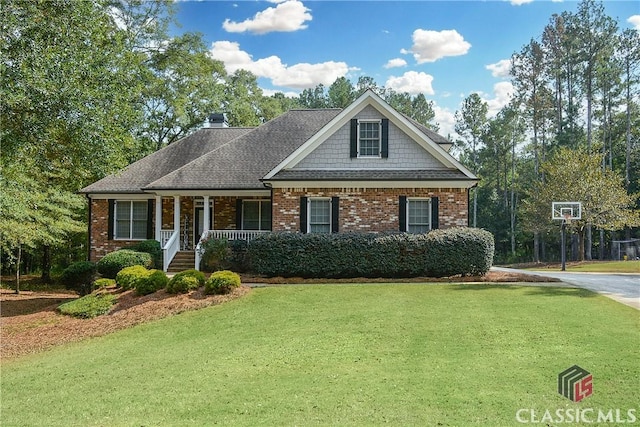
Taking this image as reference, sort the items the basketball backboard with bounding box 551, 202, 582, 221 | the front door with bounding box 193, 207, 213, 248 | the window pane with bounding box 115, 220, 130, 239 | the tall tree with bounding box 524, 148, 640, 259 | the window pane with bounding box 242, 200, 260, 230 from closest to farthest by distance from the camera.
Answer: the window pane with bounding box 242, 200, 260, 230
the window pane with bounding box 115, 220, 130, 239
the front door with bounding box 193, 207, 213, 248
the basketball backboard with bounding box 551, 202, 582, 221
the tall tree with bounding box 524, 148, 640, 259

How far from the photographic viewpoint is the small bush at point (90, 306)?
13.9 m

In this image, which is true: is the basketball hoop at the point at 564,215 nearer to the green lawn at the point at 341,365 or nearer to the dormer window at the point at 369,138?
the dormer window at the point at 369,138

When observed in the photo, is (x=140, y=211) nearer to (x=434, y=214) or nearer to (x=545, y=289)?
(x=434, y=214)

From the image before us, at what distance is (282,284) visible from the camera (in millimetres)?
15398

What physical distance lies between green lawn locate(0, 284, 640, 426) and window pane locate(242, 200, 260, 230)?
27.8 feet

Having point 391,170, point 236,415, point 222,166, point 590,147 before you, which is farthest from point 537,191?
point 236,415

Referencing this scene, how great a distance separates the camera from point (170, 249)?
62.7 feet

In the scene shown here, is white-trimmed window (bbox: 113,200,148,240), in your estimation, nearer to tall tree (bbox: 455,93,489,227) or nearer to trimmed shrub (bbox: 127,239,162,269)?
trimmed shrub (bbox: 127,239,162,269)

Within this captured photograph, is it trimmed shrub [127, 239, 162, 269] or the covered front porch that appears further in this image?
the covered front porch

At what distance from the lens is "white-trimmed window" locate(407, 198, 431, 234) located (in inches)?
689

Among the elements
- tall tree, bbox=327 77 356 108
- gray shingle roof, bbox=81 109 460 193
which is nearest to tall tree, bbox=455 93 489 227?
tall tree, bbox=327 77 356 108

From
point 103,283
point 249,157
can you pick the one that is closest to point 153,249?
point 103,283

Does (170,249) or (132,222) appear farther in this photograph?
(132,222)

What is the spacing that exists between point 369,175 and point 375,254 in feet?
10.7
